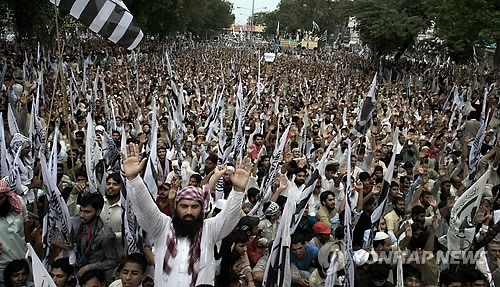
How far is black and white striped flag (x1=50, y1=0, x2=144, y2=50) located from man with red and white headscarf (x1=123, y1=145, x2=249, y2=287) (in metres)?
2.93

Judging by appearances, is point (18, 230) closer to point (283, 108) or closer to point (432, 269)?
point (432, 269)

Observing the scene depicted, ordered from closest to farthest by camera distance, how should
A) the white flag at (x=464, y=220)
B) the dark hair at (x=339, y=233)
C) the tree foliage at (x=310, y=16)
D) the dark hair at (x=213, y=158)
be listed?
1. the white flag at (x=464, y=220)
2. the dark hair at (x=339, y=233)
3. the dark hair at (x=213, y=158)
4. the tree foliage at (x=310, y=16)

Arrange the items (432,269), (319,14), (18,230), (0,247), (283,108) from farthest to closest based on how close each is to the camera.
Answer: (319,14) < (283,108) < (432,269) < (18,230) < (0,247)

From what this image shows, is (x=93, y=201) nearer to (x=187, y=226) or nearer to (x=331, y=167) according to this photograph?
(x=187, y=226)

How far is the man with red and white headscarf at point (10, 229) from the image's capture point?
11.6ft

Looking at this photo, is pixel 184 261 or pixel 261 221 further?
pixel 261 221

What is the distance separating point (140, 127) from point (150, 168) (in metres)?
4.09

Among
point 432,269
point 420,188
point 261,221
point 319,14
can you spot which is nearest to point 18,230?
point 261,221

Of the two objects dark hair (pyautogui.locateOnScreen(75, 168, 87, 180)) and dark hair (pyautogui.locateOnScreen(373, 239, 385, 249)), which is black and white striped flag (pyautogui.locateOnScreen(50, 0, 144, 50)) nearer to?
dark hair (pyautogui.locateOnScreen(75, 168, 87, 180))

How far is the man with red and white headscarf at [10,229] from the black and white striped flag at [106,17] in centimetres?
220

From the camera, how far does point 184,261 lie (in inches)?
114

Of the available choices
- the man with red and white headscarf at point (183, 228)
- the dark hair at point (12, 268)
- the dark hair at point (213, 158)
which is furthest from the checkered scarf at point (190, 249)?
the dark hair at point (213, 158)

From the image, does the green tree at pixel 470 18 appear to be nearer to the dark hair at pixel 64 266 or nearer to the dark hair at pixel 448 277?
the dark hair at pixel 448 277

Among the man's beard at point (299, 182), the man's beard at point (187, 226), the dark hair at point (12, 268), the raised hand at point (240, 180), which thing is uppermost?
the raised hand at point (240, 180)
